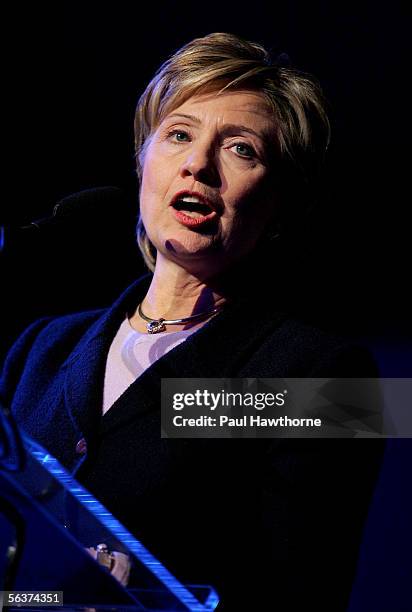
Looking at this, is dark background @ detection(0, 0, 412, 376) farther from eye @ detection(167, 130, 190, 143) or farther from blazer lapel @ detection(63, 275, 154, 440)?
eye @ detection(167, 130, 190, 143)

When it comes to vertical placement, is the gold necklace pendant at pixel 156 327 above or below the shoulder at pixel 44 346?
above

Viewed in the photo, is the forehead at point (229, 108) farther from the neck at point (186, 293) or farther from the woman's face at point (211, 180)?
the neck at point (186, 293)

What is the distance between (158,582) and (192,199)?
36.1 inches

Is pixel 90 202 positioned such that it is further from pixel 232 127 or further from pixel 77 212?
pixel 232 127

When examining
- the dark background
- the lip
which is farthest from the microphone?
the dark background

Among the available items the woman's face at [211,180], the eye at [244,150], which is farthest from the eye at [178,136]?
the eye at [244,150]

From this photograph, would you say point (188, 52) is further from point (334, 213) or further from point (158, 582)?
point (158, 582)

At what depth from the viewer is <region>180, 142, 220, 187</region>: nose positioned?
59.1 inches

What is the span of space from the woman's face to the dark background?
0.43 m

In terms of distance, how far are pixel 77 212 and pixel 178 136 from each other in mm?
489

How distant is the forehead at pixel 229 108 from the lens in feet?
5.13

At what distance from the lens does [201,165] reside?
4.92ft

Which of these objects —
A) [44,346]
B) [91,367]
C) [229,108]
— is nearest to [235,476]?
[91,367]

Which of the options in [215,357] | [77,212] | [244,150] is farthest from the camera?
[244,150]
